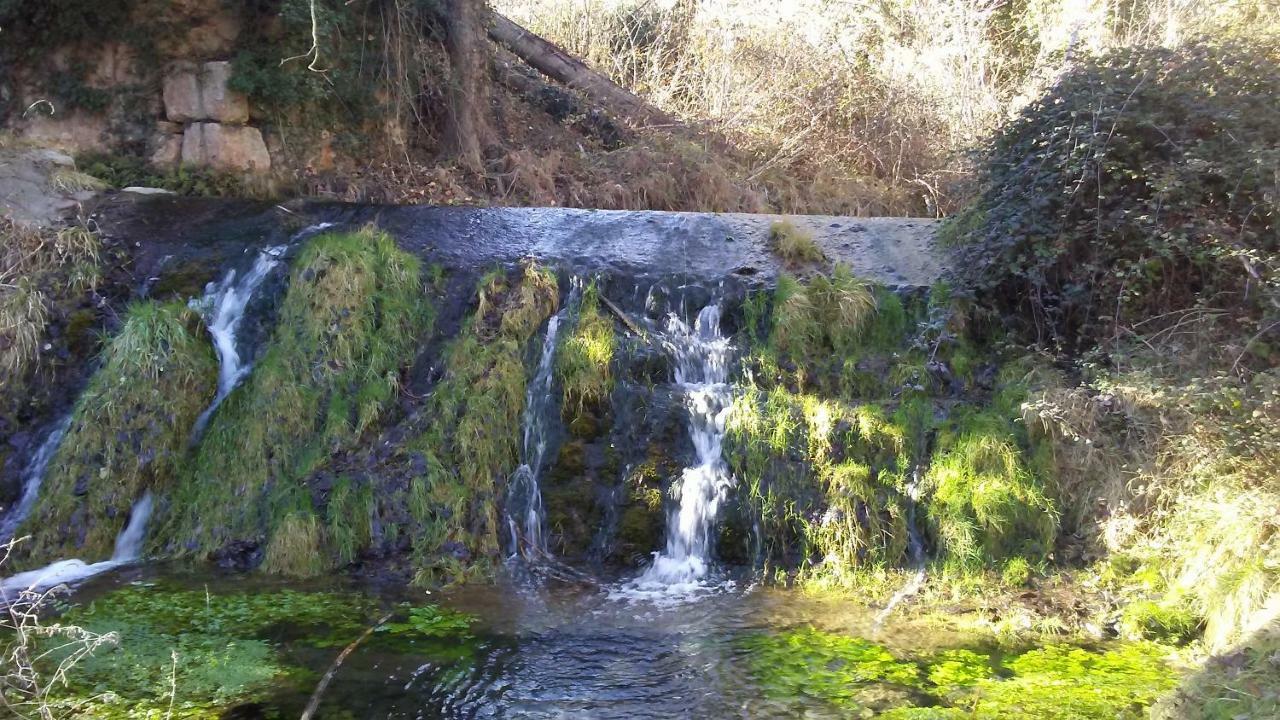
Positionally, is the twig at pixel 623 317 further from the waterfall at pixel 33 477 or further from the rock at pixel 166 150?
the rock at pixel 166 150

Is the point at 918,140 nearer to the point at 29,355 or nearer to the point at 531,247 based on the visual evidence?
the point at 531,247

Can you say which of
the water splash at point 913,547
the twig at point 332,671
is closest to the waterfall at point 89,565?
the twig at point 332,671

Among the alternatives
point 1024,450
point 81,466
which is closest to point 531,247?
point 81,466

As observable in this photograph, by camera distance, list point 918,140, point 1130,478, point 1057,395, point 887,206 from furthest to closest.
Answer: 1. point 918,140
2. point 887,206
3. point 1057,395
4. point 1130,478

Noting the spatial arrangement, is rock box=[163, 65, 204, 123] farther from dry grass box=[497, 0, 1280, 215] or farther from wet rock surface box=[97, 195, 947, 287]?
dry grass box=[497, 0, 1280, 215]

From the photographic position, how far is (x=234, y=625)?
17.2 ft

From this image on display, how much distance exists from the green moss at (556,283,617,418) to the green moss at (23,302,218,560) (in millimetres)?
2730

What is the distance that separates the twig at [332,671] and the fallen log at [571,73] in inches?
413

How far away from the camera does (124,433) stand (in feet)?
22.2

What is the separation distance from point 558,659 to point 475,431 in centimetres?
221

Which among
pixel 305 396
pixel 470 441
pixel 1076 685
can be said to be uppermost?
pixel 305 396

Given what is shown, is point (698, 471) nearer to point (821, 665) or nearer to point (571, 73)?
point (821, 665)

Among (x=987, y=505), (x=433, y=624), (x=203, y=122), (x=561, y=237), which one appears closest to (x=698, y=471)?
(x=987, y=505)

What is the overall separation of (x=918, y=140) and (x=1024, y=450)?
29.6 ft
